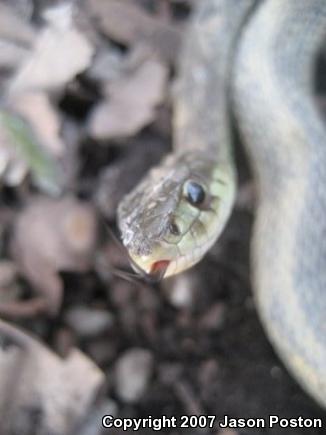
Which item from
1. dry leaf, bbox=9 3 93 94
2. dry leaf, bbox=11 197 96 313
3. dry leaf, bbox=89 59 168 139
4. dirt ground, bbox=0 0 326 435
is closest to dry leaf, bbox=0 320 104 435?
dirt ground, bbox=0 0 326 435

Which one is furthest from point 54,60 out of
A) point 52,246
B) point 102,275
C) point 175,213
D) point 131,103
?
point 175,213

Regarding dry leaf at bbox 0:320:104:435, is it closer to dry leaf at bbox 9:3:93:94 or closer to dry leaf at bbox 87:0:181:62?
dry leaf at bbox 9:3:93:94

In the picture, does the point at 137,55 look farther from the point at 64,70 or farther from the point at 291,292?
the point at 291,292

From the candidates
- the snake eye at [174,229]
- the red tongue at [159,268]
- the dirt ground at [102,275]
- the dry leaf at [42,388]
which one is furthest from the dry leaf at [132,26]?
the dry leaf at [42,388]

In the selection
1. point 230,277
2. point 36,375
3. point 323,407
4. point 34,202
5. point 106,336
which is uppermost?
point 34,202

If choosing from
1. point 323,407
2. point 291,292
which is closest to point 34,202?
point 291,292
